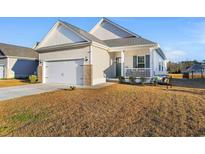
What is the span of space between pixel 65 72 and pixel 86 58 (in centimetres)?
266

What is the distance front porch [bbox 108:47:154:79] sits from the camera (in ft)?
47.7

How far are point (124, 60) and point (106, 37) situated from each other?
467 centimetres

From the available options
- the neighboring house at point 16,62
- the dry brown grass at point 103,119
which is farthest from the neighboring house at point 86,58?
the neighboring house at point 16,62

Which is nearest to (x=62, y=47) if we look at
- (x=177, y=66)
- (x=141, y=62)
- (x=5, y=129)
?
(x=141, y=62)

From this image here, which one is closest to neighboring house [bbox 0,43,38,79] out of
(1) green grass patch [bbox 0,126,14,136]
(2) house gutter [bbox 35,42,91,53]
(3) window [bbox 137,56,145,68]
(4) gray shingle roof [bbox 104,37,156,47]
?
(2) house gutter [bbox 35,42,91,53]

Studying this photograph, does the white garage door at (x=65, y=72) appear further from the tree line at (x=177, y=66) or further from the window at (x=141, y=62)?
the tree line at (x=177, y=66)

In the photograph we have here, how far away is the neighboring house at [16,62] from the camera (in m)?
23.9

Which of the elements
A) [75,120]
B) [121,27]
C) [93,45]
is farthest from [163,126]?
[121,27]

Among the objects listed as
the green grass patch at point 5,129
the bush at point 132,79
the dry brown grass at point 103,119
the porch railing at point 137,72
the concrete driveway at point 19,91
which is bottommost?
the green grass patch at point 5,129

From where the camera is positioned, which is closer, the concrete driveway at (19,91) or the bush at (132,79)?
the concrete driveway at (19,91)

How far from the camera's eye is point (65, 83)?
14.5 m

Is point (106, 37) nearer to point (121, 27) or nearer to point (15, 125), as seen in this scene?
point (121, 27)

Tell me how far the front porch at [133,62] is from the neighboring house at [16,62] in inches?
654

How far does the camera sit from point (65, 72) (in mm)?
14492
